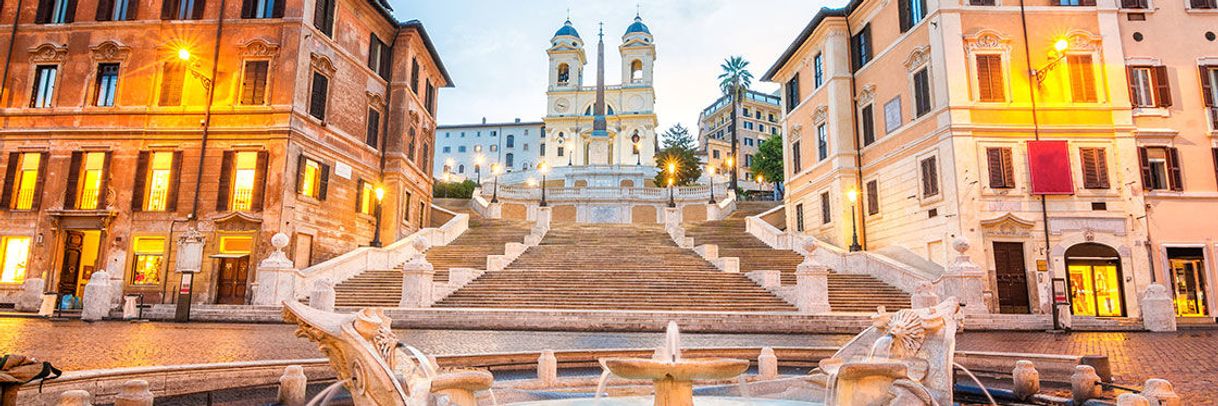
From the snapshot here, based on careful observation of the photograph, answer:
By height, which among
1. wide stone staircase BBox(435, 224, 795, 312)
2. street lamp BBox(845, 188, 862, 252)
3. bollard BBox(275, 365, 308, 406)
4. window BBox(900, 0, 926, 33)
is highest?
window BBox(900, 0, 926, 33)

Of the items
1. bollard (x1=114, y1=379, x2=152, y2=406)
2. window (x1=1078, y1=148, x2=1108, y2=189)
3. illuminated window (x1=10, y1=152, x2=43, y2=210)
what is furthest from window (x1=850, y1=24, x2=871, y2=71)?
illuminated window (x1=10, y1=152, x2=43, y2=210)

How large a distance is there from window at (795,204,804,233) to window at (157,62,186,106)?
27584mm

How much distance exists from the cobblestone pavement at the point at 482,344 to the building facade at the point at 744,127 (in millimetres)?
74278

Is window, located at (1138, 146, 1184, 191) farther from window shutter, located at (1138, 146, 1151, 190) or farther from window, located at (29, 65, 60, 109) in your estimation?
window, located at (29, 65, 60, 109)

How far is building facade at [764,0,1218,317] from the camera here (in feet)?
64.3

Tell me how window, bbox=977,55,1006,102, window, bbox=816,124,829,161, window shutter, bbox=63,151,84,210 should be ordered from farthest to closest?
1. window, bbox=816,124,829,161
2. window shutter, bbox=63,151,84,210
3. window, bbox=977,55,1006,102

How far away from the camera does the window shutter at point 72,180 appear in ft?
73.2

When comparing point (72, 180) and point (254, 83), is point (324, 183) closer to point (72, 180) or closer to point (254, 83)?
point (254, 83)

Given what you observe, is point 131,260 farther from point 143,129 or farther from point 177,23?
point 177,23

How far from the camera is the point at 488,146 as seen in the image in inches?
3821

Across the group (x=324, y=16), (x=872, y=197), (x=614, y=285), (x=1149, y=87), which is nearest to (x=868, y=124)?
(x=872, y=197)

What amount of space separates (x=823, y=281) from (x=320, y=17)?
2159 cm

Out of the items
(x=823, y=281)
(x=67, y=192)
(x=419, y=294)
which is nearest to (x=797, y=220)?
A: (x=823, y=281)

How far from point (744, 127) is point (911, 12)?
234 ft
